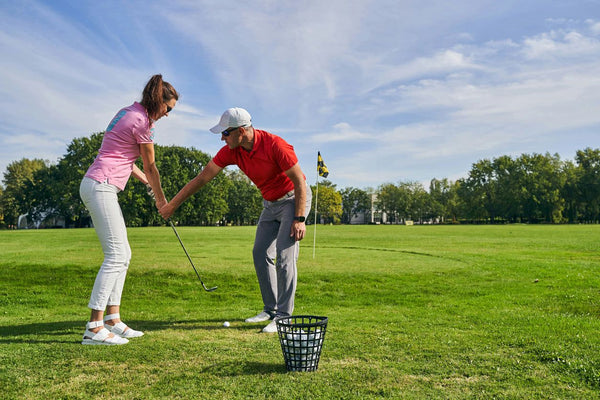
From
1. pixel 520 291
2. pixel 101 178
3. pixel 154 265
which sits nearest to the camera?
pixel 101 178

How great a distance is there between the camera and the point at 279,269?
5473mm

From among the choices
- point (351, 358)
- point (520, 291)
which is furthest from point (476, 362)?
point (520, 291)

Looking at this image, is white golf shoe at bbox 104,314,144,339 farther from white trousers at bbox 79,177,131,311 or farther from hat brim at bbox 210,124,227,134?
hat brim at bbox 210,124,227,134

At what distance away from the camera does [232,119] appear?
4.98 m

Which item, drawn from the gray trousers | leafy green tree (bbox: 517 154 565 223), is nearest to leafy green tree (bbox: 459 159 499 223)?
leafy green tree (bbox: 517 154 565 223)

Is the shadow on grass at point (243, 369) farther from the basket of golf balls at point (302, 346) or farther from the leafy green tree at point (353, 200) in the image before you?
the leafy green tree at point (353, 200)

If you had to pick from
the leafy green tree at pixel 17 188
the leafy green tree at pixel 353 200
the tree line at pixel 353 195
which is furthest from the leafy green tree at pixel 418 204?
the leafy green tree at pixel 17 188

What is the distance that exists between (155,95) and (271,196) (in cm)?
177

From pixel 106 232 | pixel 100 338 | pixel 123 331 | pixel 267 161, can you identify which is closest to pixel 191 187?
pixel 267 161

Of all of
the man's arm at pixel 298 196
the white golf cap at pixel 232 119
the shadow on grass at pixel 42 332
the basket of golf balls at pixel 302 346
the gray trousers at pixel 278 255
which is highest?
the white golf cap at pixel 232 119

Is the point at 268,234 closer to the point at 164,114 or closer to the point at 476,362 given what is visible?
the point at 164,114

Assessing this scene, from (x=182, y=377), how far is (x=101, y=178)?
2276 mm

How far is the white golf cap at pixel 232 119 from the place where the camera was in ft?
16.3

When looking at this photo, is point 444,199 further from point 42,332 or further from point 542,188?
point 42,332
